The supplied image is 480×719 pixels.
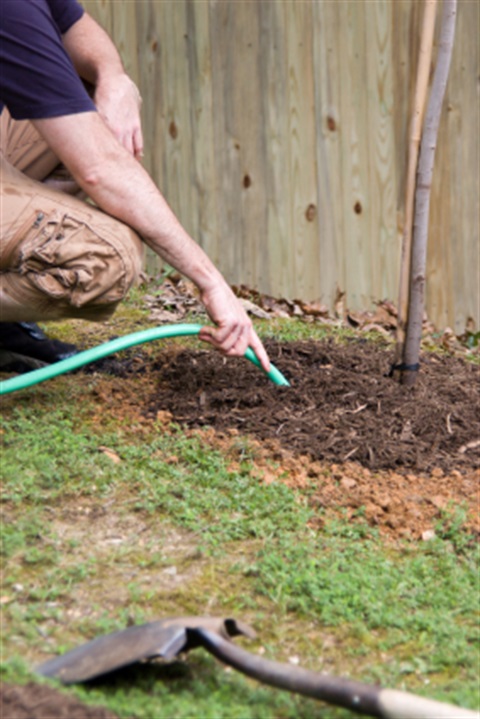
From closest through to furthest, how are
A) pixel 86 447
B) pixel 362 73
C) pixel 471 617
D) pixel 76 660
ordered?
1. pixel 76 660
2. pixel 471 617
3. pixel 86 447
4. pixel 362 73

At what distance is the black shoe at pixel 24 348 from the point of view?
393 centimetres

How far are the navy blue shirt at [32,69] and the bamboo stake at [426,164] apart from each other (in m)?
1.27

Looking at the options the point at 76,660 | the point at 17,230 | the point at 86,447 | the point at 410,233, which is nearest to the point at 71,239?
the point at 17,230

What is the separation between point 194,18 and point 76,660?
4.97 meters

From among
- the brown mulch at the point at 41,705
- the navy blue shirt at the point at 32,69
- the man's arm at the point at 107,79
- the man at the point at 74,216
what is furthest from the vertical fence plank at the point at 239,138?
the brown mulch at the point at 41,705

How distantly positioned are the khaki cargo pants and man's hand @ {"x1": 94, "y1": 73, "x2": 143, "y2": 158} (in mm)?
434

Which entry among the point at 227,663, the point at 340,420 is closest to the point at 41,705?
the point at 227,663

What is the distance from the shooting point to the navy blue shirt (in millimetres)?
3090

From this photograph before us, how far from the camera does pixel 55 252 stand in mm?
3369

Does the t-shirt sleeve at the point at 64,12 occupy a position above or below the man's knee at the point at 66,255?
above

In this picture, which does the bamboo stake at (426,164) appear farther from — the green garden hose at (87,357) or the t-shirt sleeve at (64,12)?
the t-shirt sleeve at (64,12)

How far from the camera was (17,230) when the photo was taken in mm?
3367

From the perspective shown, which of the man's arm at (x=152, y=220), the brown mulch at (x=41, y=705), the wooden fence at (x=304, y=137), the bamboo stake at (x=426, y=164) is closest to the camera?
the brown mulch at (x=41, y=705)

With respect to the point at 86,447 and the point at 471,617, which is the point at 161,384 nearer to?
the point at 86,447
